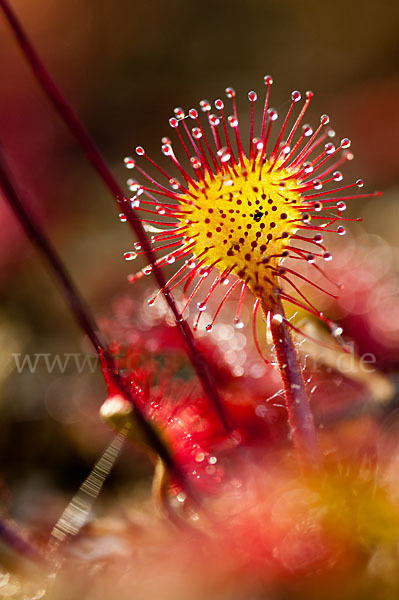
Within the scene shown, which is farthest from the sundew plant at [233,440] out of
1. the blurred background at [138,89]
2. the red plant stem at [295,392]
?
the blurred background at [138,89]

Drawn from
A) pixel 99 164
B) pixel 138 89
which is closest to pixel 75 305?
pixel 99 164

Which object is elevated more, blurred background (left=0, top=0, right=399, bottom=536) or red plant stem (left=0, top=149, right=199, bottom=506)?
blurred background (left=0, top=0, right=399, bottom=536)

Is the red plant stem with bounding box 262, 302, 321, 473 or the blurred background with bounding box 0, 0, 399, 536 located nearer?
the red plant stem with bounding box 262, 302, 321, 473

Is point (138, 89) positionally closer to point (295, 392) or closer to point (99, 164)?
point (99, 164)

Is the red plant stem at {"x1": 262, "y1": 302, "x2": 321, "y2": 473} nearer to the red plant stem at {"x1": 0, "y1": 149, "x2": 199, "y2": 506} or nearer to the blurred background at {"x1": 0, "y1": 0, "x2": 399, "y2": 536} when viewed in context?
the red plant stem at {"x1": 0, "y1": 149, "x2": 199, "y2": 506}

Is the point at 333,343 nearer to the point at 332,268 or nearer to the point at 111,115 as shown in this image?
the point at 332,268

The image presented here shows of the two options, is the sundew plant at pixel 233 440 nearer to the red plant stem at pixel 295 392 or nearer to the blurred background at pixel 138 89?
the red plant stem at pixel 295 392

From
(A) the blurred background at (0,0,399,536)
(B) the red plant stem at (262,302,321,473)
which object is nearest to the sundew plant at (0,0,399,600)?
(B) the red plant stem at (262,302,321,473)
